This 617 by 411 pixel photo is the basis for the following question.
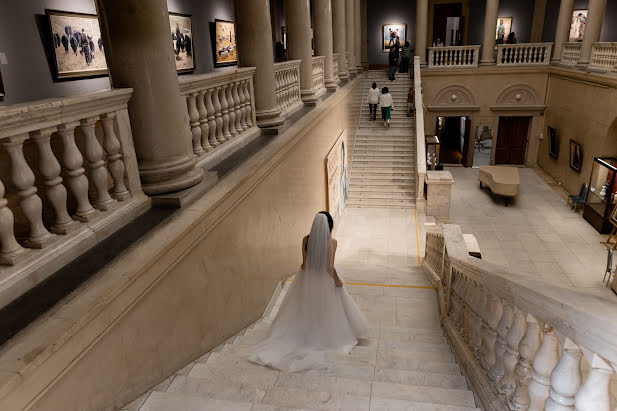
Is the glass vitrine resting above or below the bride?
below

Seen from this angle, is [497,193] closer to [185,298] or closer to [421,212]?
[421,212]

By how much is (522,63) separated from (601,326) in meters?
20.7

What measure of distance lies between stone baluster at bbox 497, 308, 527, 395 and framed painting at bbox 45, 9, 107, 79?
6964 mm

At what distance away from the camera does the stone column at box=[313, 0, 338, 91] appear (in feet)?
37.4

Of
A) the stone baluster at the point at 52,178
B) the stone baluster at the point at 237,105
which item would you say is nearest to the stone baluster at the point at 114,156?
the stone baluster at the point at 52,178

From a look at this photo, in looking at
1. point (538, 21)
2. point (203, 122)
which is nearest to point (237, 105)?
point (203, 122)

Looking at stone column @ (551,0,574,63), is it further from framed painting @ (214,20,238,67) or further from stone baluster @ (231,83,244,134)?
stone baluster @ (231,83,244,134)

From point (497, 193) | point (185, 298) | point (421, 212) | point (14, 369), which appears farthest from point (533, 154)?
point (14, 369)

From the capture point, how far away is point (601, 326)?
1672 millimetres

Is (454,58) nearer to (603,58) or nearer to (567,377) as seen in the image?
(603,58)

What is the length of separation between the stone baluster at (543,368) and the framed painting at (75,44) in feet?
23.6

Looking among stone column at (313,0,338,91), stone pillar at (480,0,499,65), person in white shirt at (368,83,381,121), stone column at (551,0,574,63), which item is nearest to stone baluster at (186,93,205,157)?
stone column at (313,0,338,91)

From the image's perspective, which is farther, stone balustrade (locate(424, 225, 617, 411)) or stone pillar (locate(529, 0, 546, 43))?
stone pillar (locate(529, 0, 546, 43))

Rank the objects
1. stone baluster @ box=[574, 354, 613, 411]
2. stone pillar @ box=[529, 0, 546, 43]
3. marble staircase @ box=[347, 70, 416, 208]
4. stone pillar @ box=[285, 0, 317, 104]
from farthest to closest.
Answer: stone pillar @ box=[529, 0, 546, 43], marble staircase @ box=[347, 70, 416, 208], stone pillar @ box=[285, 0, 317, 104], stone baluster @ box=[574, 354, 613, 411]
